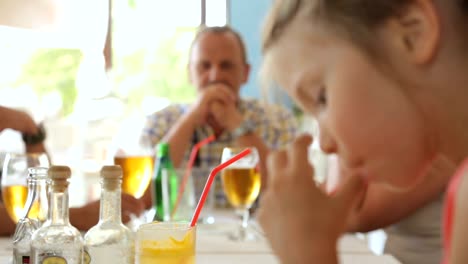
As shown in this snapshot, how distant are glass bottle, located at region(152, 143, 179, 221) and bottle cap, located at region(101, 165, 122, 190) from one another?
670 millimetres

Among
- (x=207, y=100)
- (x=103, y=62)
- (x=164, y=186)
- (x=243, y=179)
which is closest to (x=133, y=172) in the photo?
(x=164, y=186)

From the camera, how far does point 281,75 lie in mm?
901

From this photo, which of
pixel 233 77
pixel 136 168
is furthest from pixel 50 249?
pixel 233 77

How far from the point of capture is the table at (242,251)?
3.68 feet

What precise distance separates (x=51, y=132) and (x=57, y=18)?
0.88m

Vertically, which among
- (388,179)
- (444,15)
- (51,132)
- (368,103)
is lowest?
(51,132)

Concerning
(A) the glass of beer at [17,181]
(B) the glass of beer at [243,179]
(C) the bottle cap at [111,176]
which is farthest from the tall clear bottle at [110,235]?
(B) the glass of beer at [243,179]

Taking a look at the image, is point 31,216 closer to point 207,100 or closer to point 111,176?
point 111,176

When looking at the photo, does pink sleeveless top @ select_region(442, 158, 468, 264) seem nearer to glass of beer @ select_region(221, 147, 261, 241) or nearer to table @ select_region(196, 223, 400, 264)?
table @ select_region(196, 223, 400, 264)

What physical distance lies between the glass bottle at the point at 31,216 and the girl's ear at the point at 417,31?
1.69 feet

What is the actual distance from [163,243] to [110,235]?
7cm

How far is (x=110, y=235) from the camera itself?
0.91 metres

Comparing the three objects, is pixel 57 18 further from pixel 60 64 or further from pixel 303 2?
pixel 303 2

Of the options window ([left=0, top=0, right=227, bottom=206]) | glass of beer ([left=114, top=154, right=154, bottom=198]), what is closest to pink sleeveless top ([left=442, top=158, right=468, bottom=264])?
glass of beer ([left=114, top=154, right=154, bottom=198])
